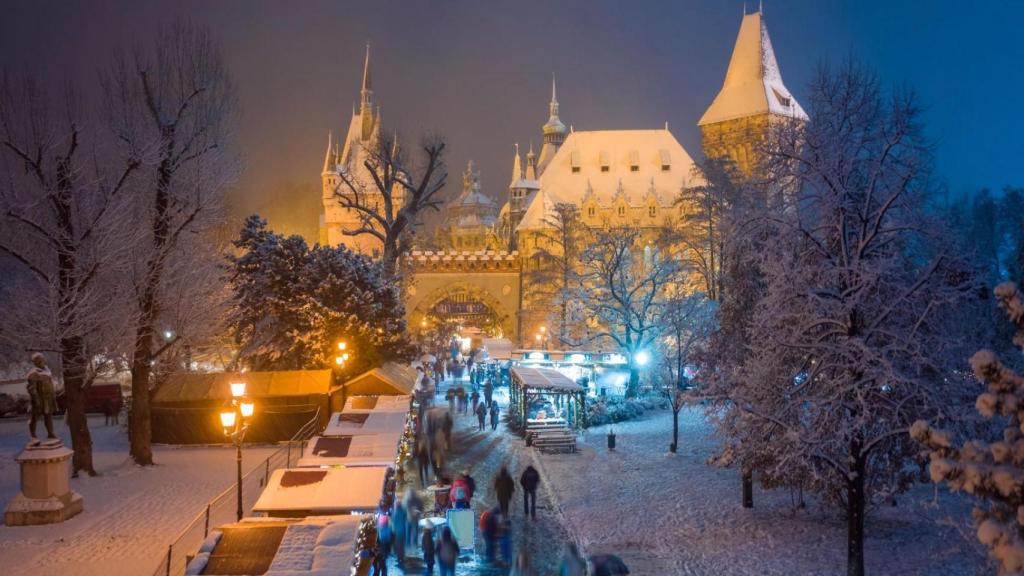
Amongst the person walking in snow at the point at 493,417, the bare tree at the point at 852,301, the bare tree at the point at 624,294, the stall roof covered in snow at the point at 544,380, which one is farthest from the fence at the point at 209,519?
the bare tree at the point at 624,294

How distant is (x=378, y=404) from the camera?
47.4 ft

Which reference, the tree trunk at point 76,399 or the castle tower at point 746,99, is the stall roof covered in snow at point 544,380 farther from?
the castle tower at point 746,99

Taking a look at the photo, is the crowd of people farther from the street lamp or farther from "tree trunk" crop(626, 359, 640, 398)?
"tree trunk" crop(626, 359, 640, 398)

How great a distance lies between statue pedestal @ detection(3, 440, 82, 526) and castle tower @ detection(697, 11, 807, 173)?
39766 millimetres

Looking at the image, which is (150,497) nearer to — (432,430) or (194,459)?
(194,459)

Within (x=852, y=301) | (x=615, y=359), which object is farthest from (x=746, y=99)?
(x=852, y=301)

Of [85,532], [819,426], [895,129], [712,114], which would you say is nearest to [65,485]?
[85,532]

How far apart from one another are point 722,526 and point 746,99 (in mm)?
39144

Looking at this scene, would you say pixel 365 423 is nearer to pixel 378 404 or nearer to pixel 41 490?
pixel 378 404

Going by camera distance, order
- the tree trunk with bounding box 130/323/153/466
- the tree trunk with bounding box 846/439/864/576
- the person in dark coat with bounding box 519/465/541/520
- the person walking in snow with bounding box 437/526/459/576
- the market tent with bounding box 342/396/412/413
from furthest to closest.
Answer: the tree trunk with bounding box 130/323/153/466
the market tent with bounding box 342/396/412/413
the person in dark coat with bounding box 519/465/541/520
the person walking in snow with bounding box 437/526/459/576
the tree trunk with bounding box 846/439/864/576

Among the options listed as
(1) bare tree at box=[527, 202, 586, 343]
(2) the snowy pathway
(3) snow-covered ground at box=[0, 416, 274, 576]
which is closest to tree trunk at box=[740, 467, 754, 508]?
(2) the snowy pathway

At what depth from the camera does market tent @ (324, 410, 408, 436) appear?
1220cm

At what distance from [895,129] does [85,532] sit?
11213mm

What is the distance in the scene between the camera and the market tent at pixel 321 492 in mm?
8203
